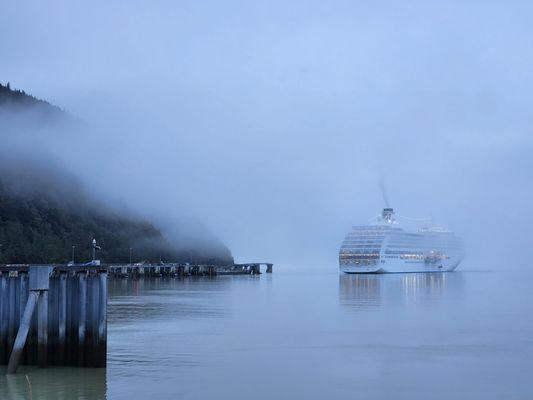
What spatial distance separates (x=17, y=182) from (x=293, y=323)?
352 ft

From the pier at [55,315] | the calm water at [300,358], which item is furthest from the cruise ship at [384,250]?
the pier at [55,315]

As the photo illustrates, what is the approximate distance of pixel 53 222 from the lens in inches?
5674

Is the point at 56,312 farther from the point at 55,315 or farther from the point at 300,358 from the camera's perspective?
the point at 300,358

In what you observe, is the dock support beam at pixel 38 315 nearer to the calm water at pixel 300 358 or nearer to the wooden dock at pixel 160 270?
the calm water at pixel 300 358

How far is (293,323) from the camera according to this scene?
52.1 m

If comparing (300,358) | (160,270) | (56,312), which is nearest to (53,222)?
(160,270)

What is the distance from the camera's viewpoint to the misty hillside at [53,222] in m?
122

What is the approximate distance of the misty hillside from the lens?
122188 millimetres

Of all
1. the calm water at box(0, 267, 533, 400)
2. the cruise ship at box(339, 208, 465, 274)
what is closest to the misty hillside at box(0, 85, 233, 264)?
the cruise ship at box(339, 208, 465, 274)

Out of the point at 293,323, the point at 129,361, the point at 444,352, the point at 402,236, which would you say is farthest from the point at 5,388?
the point at 402,236

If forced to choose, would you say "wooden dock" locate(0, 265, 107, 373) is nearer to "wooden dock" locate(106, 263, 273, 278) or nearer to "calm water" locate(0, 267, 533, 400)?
"calm water" locate(0, 267, 533, 400)

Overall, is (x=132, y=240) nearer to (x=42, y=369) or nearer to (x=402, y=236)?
(x=402, y=236)

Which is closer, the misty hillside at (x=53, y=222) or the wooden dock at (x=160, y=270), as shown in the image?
the misty hillside at (x=53, y=222)

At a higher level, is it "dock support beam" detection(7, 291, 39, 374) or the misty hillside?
the misty hillside
